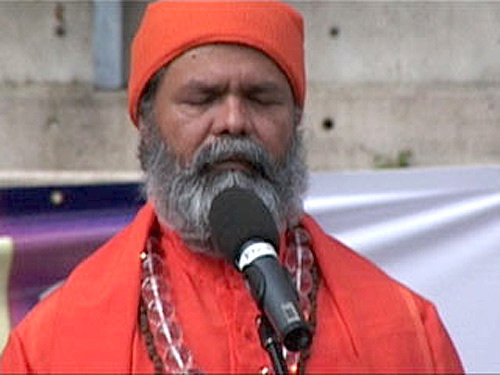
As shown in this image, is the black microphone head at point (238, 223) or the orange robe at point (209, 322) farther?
the orange robe at point (209, 322)

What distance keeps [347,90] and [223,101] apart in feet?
10.0

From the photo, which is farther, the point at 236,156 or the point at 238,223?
the point at 236,156

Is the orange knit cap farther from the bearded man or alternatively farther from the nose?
the nose

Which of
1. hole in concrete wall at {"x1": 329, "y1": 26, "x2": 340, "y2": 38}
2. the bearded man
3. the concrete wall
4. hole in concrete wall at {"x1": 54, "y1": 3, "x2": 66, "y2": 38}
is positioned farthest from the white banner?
hole in concrete wall at {"x1": 54, "y1": 3, "x2": 66, "y2": 38}

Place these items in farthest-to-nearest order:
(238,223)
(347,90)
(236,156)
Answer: (347,90) → (236,156) → (238,223)

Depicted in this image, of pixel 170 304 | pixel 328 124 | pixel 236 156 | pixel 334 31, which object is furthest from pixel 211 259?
pixel 334 31

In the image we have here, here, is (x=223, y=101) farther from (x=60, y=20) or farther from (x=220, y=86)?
(x=60, y=20)

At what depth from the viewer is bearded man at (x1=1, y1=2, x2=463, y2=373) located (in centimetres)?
277

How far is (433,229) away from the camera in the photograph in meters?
3.94

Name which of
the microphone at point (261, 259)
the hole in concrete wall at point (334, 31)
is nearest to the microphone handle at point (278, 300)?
the microphone at point (261, 259)

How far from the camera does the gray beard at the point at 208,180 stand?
2.77 m

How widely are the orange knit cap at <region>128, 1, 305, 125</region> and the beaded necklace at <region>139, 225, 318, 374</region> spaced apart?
0.30m

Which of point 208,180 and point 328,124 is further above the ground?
point 208,180

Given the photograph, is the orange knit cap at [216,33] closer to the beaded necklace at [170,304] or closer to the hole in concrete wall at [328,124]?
the beaded necklace at [170,304]
